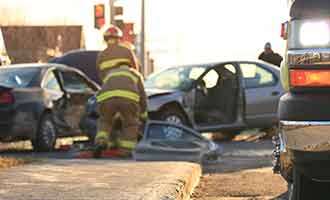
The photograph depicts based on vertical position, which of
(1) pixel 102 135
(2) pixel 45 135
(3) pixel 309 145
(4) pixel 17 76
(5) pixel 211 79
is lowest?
(2) pixel 45 135

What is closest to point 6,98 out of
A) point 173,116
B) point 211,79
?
point 173,116

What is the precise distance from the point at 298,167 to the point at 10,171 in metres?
3.97

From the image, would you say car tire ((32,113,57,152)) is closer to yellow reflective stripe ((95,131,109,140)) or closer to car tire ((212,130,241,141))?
yellow reflective stripe ((95,131,109,140))

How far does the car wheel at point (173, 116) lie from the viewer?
1413 cm

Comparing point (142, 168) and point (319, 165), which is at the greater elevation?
point (319, 165)

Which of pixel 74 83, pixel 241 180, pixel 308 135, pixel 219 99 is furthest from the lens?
pixel 219 99

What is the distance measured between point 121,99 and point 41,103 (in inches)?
92.6

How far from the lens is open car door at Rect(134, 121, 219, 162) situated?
34.4 ft

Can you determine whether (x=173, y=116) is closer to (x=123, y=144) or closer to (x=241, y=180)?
(x=123, y=144)

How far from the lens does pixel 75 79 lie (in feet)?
48.3

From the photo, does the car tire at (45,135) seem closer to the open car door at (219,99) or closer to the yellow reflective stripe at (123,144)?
the yellow reflective stripe at (123,144)

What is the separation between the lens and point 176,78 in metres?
15.1

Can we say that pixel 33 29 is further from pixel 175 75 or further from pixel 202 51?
pixel 175 75

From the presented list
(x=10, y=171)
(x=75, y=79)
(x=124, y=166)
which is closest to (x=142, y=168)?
(x=124, y=166)
